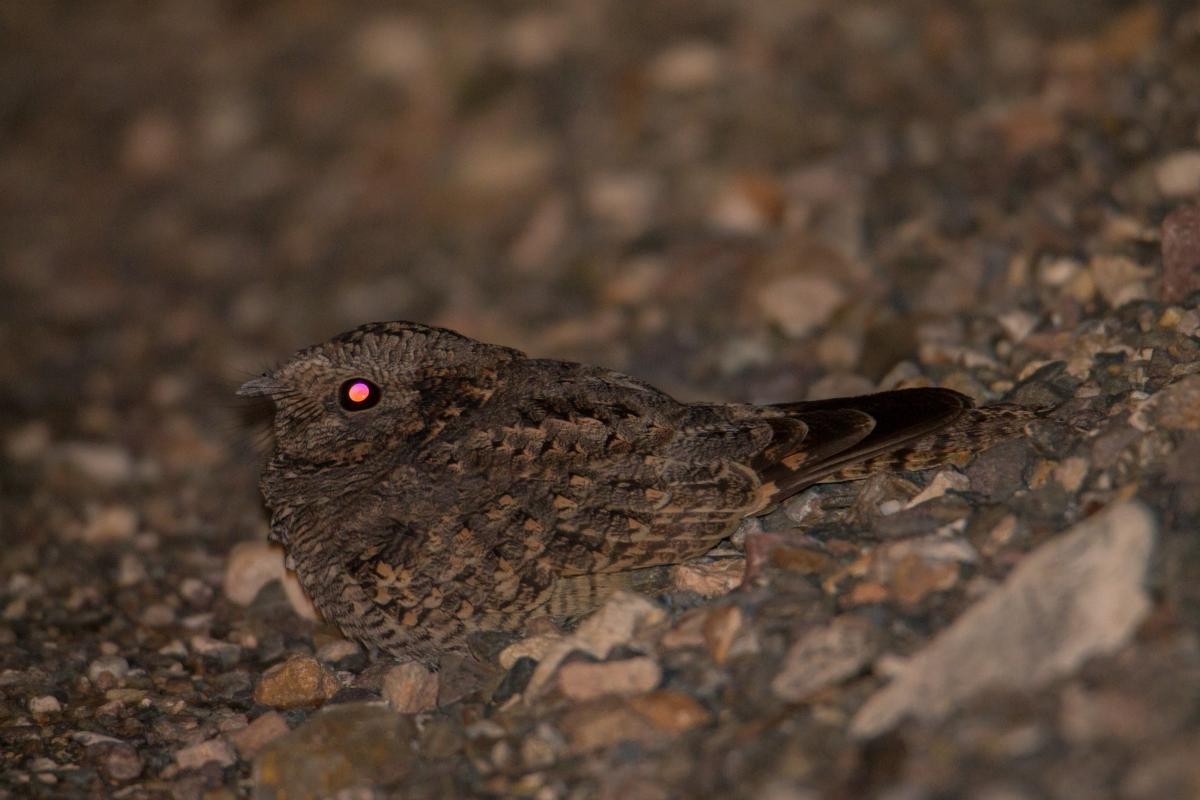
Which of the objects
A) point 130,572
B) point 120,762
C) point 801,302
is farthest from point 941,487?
point 130,572

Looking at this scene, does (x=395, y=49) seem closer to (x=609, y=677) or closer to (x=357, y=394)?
(x=357, y=394)

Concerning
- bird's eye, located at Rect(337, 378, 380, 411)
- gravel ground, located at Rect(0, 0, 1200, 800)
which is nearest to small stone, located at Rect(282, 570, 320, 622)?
gravel ground, located at Rect(0, 0, 1200, 800)

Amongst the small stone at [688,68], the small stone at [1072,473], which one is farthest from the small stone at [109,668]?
the small stone at [688,68]

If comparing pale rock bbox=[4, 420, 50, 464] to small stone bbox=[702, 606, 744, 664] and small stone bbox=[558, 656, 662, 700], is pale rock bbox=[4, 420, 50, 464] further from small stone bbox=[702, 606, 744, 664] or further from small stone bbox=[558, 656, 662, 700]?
small stone bbox=[702, 606, 744, 664]

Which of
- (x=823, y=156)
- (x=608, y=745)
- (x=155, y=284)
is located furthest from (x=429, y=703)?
(x=155, y=284)

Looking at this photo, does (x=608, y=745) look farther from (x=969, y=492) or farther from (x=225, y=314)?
(x=225, y=314)

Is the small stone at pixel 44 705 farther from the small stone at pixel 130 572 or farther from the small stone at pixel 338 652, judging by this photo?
the small stone at pixel 130 572
